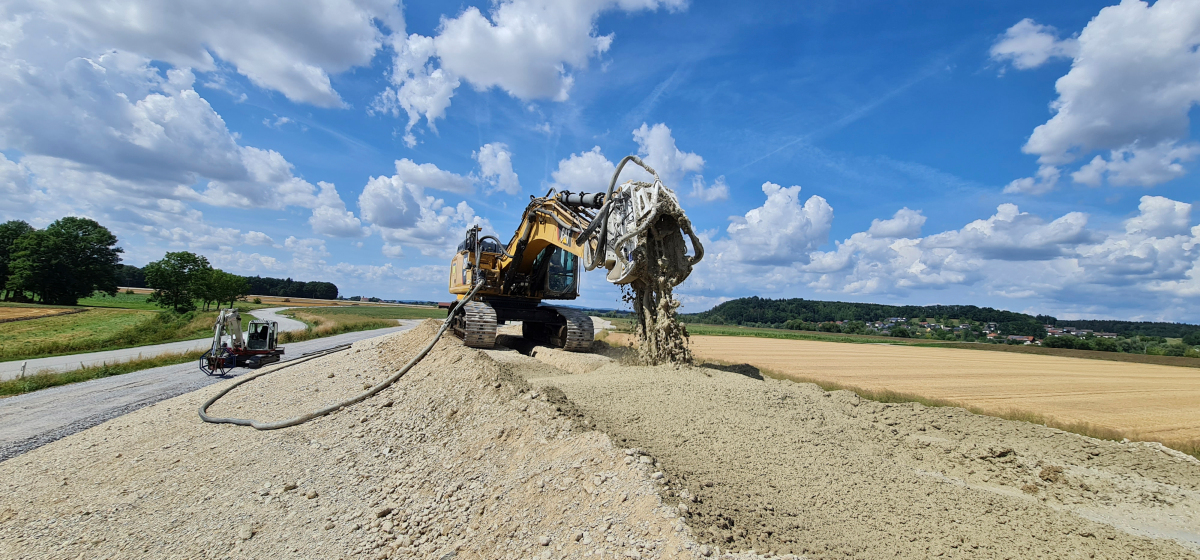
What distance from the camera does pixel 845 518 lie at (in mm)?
4141

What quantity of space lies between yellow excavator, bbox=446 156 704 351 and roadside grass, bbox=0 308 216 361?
52.2 ft

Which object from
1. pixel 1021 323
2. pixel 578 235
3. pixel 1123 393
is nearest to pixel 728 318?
pixel 1021 323

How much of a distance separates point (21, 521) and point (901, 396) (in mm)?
14985

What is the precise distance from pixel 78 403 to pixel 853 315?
82612 millimetres

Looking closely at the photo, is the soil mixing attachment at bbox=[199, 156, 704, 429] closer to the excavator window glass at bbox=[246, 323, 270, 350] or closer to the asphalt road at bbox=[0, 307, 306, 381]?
the excavator window glass at bbox=[246, 323, 270, 350]

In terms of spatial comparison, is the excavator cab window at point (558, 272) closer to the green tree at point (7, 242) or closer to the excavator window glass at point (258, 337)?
the excavator window glass at point (258, 337)

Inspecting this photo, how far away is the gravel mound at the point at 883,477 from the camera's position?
3.83 metres

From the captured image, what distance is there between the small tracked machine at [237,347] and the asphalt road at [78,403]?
13.9 inches

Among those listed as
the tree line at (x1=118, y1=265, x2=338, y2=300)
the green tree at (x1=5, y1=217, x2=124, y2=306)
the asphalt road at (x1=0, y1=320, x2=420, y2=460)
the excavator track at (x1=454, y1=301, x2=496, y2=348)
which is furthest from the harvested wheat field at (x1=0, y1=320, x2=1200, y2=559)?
the tree line at (x1=118, y1=265, x2=338, y2=300)

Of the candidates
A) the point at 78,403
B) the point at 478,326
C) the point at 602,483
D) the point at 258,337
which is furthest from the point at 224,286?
the point at 602,483

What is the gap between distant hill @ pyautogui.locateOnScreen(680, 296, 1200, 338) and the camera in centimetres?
6606

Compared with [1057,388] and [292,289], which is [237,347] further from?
[292,289]

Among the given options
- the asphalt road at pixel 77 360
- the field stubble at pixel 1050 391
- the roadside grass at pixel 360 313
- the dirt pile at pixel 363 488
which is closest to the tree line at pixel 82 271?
the roadside grass at pixel 360 313

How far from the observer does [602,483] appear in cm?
414
